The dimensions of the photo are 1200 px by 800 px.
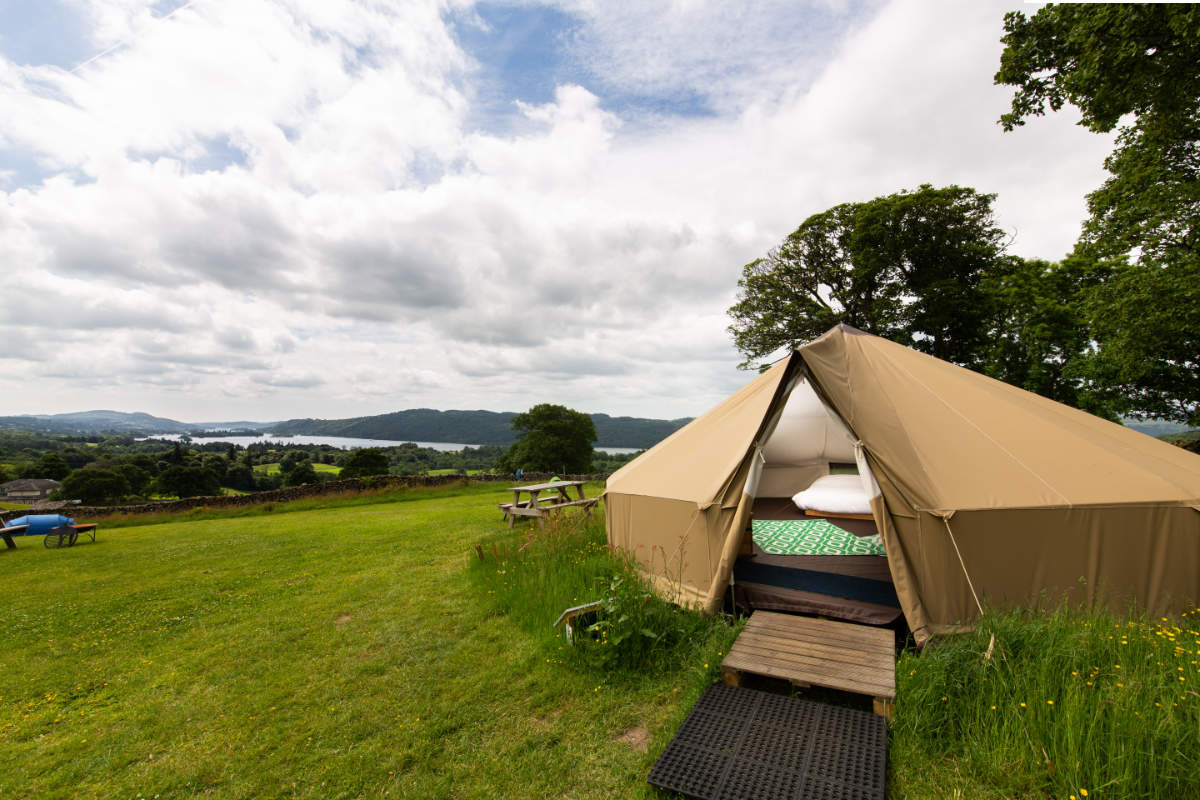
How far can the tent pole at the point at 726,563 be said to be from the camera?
152 inches

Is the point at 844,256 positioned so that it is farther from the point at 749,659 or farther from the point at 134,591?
the point at 134,591

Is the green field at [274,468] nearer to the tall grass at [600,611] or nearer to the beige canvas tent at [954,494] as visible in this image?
the tall grass at [600,611]

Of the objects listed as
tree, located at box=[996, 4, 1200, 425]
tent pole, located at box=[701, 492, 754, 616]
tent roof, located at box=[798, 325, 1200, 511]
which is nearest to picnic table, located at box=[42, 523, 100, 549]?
tent pole, located at box=[701, 492, 754, 616]

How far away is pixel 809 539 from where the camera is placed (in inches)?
225

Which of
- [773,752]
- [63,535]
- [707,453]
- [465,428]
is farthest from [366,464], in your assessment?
[465,428]

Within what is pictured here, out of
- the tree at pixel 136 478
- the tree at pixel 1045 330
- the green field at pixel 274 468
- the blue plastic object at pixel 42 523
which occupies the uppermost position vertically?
the tree at pixel 1045 330

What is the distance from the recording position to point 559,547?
5461 mm

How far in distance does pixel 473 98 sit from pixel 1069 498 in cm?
937

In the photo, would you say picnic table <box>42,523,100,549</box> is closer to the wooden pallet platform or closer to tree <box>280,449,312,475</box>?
the wooden pallet platform

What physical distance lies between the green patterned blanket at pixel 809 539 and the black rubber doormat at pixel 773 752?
8.31 ft

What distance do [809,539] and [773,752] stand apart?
361 cm

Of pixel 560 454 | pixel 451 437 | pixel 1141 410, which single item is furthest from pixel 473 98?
pixel 451 437

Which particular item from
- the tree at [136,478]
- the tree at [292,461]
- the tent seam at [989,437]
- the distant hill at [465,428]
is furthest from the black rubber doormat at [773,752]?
the distant hill at [465,428]

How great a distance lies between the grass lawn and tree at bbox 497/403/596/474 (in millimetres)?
26013
